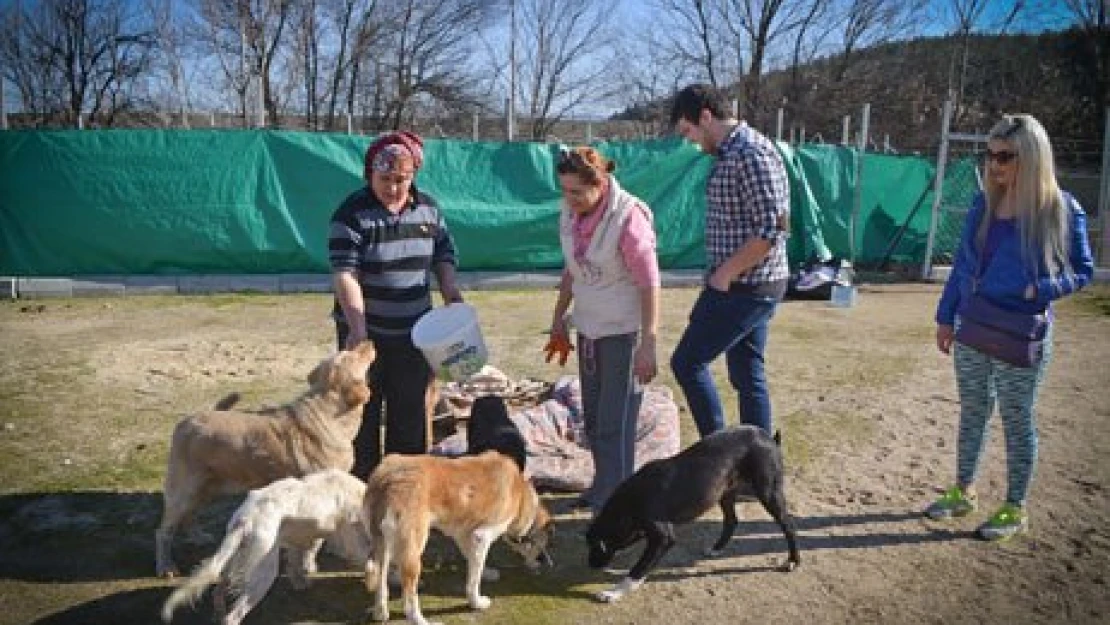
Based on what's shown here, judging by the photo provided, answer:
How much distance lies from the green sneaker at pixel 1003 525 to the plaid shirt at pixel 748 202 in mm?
1734

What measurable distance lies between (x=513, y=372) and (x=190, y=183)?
5.72m

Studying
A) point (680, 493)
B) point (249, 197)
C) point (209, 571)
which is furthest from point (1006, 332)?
point (249, 197)

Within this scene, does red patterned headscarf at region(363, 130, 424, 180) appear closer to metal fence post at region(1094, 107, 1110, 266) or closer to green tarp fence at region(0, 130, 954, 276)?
green tarp fence at region(0, 130, 954, 276)

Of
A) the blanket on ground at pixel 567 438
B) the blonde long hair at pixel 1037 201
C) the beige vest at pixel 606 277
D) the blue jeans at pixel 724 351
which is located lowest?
the blanket on ground at pixel 567 438

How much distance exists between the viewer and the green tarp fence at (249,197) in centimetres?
1007

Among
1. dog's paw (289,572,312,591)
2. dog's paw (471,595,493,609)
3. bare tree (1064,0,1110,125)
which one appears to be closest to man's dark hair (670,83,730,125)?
dog's paw (471,595,493,609)

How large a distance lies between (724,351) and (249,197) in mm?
8108

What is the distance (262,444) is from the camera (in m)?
3.74

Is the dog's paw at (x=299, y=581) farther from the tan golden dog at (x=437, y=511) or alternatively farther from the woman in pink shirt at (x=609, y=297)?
the woman in pink shirt at (x=609, y=297)

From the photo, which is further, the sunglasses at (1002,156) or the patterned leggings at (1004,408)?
the patterned leggings at (1004,408)

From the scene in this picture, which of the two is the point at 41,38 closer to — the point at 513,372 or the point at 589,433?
the point at 513,372

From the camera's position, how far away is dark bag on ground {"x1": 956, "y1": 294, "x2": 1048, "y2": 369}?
3.98 m

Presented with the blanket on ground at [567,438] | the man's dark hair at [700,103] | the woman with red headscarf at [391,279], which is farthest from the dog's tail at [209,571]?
the man's dark hair at [700,103]

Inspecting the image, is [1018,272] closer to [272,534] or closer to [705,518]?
[705,518]
